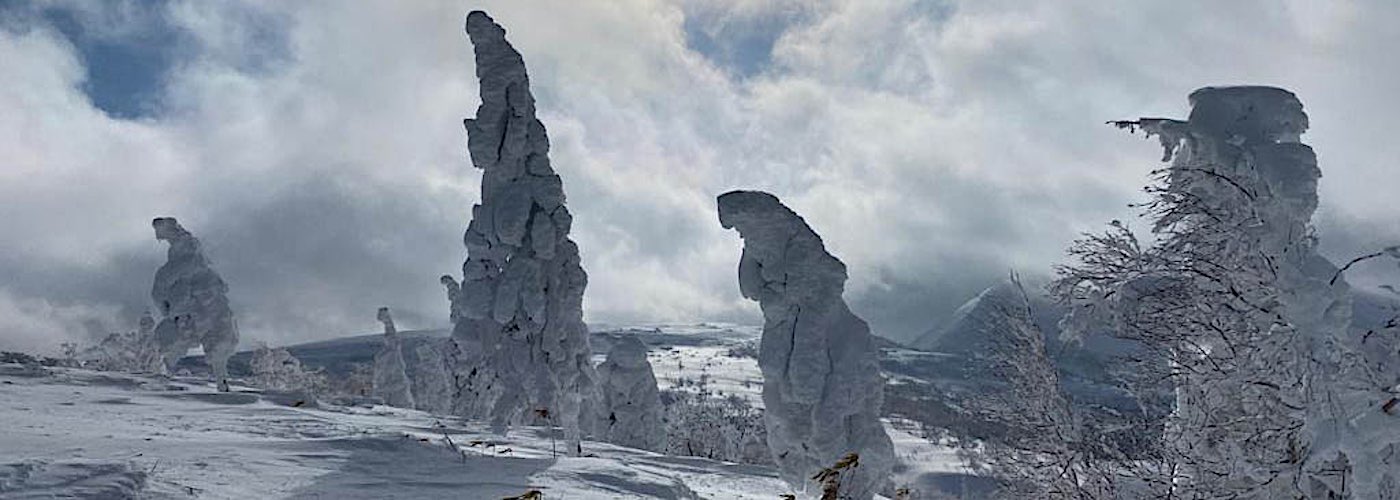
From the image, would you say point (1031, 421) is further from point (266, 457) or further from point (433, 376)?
point (433, 376)

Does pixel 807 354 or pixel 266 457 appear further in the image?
pixel 807 354

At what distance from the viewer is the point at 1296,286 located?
6.59 meters

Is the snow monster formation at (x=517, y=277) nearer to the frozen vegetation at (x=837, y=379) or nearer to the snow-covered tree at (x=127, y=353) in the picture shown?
the frozen vegetation at (x=837, y=379)

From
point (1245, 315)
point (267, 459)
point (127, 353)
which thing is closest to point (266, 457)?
point (267, 459)

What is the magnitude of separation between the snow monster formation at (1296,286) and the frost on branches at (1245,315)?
0.01m

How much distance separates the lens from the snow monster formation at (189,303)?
31.0 m

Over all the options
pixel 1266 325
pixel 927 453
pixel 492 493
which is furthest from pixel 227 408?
pixel 927 453

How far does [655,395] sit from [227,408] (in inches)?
758

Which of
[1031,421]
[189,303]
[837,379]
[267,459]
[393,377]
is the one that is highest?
[189,303]

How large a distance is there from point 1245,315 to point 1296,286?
2.29 feet

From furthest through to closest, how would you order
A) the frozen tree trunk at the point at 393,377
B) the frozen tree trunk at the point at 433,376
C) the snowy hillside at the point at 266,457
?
the frozen tree trunk at the point at 393,377, the frozen tree trunk at the point at 433,376, the snowy hillside at the point at 266,457

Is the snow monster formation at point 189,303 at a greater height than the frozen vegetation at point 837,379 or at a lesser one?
greater

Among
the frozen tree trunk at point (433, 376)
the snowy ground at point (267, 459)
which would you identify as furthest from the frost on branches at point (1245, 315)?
the frozen tree trunk at point (433, 376)

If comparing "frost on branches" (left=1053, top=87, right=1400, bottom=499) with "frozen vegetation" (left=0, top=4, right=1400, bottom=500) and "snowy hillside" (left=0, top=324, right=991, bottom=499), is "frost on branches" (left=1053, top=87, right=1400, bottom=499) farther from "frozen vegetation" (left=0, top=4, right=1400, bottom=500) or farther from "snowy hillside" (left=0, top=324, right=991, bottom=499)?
"snowy hillside" (left=0, top=324, right=991, bottom=499)
